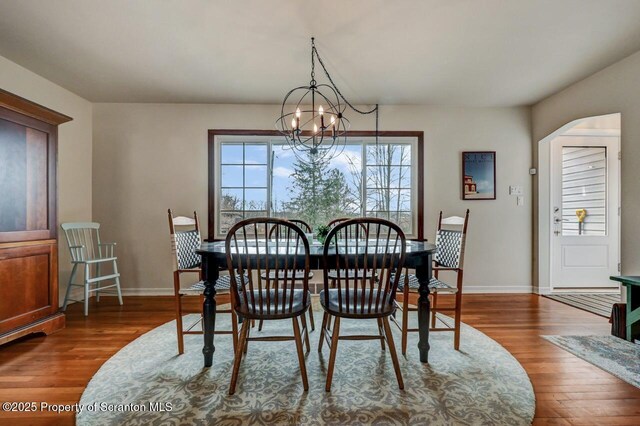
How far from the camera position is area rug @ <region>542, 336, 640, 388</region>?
187cm

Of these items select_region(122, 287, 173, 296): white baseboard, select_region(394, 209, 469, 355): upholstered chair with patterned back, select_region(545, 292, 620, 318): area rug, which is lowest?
select_region(545, 292, 620, 318): area rug

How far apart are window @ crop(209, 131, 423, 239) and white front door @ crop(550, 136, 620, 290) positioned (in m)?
1.90

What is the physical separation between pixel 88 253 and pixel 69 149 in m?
1.22

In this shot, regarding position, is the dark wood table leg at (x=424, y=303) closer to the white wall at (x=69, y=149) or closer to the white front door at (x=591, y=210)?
the white front door at (x=591, y=210)

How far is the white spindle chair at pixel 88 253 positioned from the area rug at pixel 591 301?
16.5 ft

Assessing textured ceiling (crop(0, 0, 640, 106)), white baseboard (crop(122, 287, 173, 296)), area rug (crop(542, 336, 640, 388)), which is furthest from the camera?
white baseboard (crop(122, 287, 173, 296))

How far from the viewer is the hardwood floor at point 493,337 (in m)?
1.52

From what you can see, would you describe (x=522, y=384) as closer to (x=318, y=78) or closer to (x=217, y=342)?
(x=217, y=342)

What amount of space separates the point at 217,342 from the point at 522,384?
6.92 feet

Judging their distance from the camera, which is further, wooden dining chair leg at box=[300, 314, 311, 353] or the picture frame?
the picture frame

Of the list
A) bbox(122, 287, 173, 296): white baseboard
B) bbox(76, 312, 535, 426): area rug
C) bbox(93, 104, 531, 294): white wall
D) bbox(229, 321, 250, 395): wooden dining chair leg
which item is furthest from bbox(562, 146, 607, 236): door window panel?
bbox(122, 287, 173, 296): white baseboard

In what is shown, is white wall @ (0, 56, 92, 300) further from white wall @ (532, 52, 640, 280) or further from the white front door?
the white front door

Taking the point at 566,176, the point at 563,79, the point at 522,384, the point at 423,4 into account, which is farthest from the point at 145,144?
the point at 566,176

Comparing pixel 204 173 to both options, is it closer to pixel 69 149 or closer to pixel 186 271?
pixel 69 149
